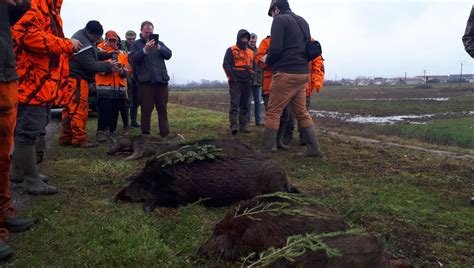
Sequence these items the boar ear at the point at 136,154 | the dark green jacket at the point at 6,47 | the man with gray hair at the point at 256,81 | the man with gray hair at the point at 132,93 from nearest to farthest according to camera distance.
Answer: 1. the dark green jacket at the point at 6,47
2. the boar ear at the point at 136,154
3. the man with gray hair at the point at 132,93
4. the man with gray hair at the point at 256,81

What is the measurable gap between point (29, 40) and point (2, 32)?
855 mm

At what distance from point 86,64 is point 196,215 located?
4.07 meters

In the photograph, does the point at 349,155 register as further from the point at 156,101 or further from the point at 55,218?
the point at 55,218

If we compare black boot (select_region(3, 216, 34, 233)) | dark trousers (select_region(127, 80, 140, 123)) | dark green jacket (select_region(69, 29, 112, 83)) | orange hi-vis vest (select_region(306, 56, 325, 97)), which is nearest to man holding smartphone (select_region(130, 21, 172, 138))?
dark green jacket (select_region(69, 29, 112, 83))

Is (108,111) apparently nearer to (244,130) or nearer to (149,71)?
(149,71)

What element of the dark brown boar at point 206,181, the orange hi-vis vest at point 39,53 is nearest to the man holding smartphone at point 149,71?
the orange hi-vis vest at point 39,53

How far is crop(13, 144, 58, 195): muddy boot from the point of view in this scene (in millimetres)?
4137

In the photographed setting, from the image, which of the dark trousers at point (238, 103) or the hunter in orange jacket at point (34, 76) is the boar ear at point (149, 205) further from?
the dark trousers at point (238, 103)

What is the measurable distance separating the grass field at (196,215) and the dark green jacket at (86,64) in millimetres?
1432

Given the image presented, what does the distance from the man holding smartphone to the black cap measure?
2.66ft

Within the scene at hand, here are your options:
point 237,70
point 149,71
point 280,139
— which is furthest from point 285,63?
point 237,70

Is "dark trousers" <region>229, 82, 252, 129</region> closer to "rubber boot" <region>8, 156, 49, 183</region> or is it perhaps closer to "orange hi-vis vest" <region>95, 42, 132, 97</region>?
"orange hi-vis vest" <region>95, 42, 132, 97</region>

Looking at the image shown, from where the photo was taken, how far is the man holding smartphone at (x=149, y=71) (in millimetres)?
7503

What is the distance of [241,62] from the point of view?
8984 mm
